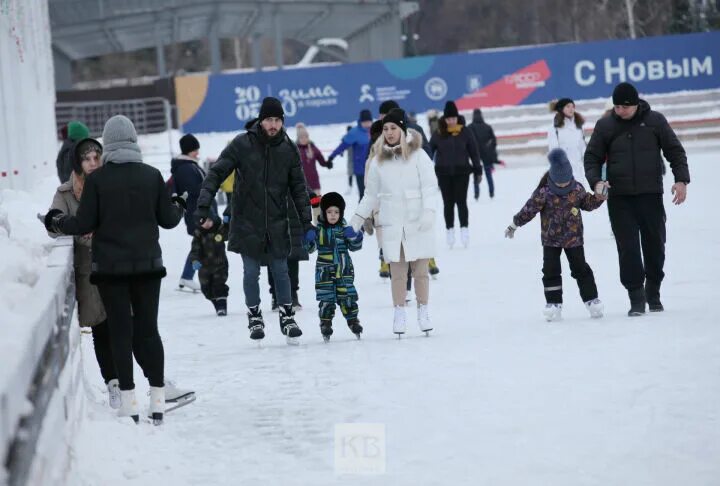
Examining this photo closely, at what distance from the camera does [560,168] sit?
9.84 m

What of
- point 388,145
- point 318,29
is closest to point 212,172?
point 388,145

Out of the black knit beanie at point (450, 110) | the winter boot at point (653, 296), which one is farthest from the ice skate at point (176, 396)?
the black knit beanie at point (450, 110)

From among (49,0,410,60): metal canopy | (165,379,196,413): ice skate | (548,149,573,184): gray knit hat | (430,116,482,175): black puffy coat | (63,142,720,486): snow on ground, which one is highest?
(49,0,410,60): metal canopy

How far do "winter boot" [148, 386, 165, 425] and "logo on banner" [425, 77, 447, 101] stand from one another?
2739 cm

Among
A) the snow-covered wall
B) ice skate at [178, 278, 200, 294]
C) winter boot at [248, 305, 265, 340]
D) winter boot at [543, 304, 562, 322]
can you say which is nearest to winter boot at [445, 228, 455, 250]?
ice skate at [178, 278, 200, 294]

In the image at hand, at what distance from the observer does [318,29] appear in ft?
152

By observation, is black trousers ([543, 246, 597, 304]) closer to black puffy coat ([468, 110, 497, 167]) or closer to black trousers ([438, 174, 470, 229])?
black trousers ([438, 174, 470, 229])

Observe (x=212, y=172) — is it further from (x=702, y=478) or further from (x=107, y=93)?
(x=107, y=93)

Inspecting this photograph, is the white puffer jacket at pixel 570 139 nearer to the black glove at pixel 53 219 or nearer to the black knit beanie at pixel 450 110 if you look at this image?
the black knit beanie at pixel 450 110

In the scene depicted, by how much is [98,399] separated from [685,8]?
141 feet

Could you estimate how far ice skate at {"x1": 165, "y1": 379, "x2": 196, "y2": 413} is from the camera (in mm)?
7148

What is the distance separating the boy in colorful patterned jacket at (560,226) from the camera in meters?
9.76

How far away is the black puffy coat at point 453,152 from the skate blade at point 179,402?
829cm

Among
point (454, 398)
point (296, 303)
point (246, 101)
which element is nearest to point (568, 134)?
point (296, 303)
